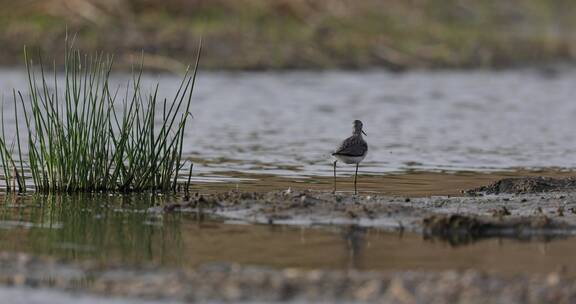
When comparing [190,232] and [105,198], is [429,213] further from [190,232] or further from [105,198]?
[105,198]

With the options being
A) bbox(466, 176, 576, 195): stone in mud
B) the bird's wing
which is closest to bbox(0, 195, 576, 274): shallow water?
the bird's wing

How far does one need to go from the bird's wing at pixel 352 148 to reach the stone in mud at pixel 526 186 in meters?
1.11

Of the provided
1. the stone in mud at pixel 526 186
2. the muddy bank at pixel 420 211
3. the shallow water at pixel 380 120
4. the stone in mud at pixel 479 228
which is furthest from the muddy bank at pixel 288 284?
the stone in mud at pixel 526 186

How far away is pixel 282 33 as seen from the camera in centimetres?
2812

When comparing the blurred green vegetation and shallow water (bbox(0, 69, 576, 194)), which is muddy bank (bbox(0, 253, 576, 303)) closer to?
shallow water (bbox(0, 69, 576, 194))

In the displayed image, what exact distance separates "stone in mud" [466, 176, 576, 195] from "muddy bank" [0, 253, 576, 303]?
12.9 feet

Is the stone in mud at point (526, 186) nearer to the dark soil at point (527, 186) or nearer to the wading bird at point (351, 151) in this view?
the dark soil at point (527, 186)

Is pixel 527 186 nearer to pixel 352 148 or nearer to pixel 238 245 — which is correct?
pixel 352 148

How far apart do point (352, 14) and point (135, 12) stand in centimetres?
529

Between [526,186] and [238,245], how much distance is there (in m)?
3.91

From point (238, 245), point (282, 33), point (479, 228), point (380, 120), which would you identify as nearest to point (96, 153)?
point (238, 245)

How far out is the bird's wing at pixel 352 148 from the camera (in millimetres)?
11680

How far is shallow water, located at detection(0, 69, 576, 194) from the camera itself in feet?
50.0

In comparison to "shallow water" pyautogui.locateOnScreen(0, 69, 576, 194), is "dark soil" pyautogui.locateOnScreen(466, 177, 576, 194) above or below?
below
